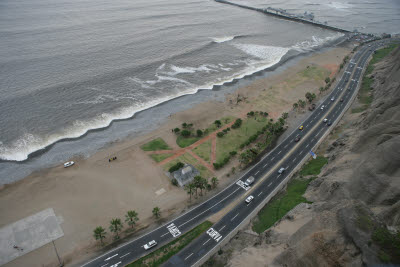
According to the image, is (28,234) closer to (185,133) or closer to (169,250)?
(169,250)

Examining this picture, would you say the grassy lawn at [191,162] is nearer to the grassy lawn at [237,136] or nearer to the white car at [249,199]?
the grassy lawn at [237,136]

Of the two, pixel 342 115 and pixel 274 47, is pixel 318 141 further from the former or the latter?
pixel 274 47

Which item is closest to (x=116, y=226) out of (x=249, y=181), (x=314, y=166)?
(x=249, y=181)

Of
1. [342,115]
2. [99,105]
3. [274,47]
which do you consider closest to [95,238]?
[99,105]

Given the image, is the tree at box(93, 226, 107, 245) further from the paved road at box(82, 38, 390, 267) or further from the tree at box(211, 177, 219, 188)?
the tree at box(211, 177, 219, 188)

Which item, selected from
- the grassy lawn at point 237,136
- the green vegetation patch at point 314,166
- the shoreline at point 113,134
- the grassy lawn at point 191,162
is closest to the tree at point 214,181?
the grassy lawn at point 191,162

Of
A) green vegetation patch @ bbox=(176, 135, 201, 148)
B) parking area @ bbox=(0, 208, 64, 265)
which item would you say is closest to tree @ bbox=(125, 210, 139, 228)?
parking area @ bbox=(0, 208, 64, 265)

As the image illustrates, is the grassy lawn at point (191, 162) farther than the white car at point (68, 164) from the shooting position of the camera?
No
